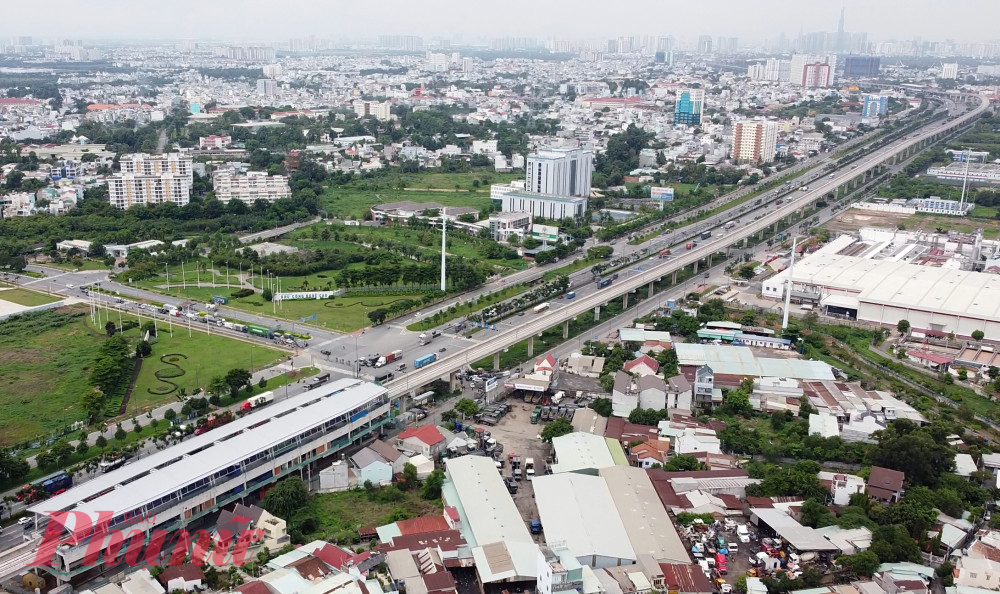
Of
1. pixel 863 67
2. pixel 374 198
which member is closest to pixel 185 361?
pixel 374 198

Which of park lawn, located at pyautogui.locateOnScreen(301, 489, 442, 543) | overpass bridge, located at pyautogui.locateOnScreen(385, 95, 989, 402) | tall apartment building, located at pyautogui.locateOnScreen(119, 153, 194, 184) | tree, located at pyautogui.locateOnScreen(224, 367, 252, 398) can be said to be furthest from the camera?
tall apartment building, located at pyautogui.locateOnScreen(119, 153, 194, 184)

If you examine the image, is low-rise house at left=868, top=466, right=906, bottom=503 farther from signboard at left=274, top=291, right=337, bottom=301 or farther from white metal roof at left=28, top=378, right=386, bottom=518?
signboard at left=274, top=291, right=337, bottom=301

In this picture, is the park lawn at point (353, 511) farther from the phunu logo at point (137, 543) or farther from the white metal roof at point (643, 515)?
the white metal roof at point (643, 515)

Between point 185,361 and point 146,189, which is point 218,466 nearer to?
point 185,361

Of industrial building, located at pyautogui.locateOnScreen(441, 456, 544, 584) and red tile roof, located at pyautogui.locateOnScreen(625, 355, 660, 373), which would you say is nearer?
industrial building, located at pyautogui.locateOnScreen(441, 456, 544, 584)

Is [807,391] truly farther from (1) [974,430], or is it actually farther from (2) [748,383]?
(1) [974,430]

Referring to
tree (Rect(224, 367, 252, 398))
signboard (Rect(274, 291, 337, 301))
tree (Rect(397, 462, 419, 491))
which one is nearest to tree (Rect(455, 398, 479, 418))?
tree (Rect(397, 462, 419, 491))

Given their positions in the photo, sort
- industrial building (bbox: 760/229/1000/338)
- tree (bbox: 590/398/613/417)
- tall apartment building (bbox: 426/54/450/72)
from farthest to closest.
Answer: tall apartment building (bbox: 426/54/450/72)
industrial building (bbox: 760/229/1000/338)
tree (bbox: 590/398/613/417)

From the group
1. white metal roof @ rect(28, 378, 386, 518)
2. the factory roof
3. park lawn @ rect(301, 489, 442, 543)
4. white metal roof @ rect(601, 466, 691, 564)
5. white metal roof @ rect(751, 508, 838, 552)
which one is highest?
white metal roof @ rect(28, 378, 386, 518)
